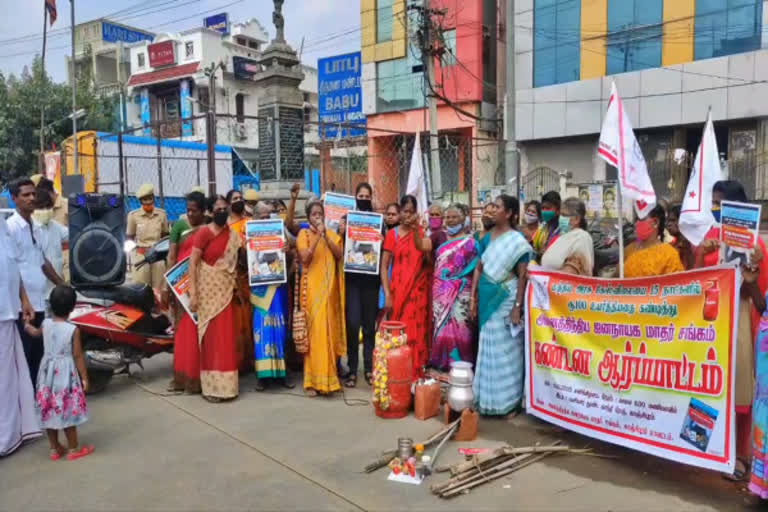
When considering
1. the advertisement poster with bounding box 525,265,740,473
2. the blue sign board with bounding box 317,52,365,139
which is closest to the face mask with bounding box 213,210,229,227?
the advertisement poster with bounding box 525,265,740,473

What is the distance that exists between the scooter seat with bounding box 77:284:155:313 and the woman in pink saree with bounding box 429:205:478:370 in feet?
9.43

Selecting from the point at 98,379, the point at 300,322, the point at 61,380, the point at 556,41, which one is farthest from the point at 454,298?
the point at 556,41

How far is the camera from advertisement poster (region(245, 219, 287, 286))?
5.46m

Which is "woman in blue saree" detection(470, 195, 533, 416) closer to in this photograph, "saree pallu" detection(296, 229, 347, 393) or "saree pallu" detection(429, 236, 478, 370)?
"saree pallu" detection(429, 236, 478, 370)

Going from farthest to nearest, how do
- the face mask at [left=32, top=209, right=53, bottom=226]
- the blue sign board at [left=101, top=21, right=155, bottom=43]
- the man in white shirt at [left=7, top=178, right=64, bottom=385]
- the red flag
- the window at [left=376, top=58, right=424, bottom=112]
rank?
the blue sign board at [left=101, top=21, right=155, bottom=43], the window at [left=376, top=58, right=424, bottom=112], the red flag, the face mask at [left=32, top=209, right=53, bottom=226], the man in white shirt at [left=7, top=178, right=64, bottom=385]

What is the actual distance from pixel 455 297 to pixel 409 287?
1.40 ft

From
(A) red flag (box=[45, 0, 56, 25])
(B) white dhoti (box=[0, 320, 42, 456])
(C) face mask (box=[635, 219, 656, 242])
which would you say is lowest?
(B) white dhoti (box=[0, 320, 42, 456])

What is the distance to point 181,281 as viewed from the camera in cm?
553

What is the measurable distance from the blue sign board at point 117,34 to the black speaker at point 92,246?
129 ft

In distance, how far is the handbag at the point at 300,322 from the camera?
5359mm

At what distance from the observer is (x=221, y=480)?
3711 millimetres

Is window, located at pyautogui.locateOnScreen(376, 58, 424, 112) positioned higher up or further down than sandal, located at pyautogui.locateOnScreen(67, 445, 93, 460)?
higher up

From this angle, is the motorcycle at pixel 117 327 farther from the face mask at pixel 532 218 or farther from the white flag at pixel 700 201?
the white flag at pixel 700 201

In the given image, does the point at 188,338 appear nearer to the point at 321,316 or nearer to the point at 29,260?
the point at 321,316
